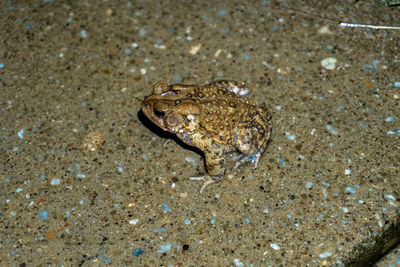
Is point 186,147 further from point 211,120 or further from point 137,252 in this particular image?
point 137,252

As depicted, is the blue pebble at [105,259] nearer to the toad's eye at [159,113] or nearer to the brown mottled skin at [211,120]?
the brown mottled skin at [211,120]

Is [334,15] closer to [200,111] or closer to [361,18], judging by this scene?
[361,18]

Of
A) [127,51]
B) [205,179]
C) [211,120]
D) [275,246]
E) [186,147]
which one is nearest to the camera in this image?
[275,246]

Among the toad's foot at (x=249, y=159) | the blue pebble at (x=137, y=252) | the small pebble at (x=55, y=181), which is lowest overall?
the blue pebble at (x=137, y=252)

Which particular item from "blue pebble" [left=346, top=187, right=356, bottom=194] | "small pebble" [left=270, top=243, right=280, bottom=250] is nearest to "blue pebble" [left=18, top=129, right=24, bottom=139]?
"small pebble" [left=270, top=243, right=280, bottom=250]

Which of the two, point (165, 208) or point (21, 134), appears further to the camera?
point (21, 134)

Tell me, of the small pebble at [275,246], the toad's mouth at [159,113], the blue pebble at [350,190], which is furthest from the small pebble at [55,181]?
the blue pebble at [350,190]

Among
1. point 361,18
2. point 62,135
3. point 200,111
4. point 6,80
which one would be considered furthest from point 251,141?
point 6,80

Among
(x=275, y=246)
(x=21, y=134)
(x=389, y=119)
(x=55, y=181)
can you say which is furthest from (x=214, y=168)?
(x=21, y=134)
